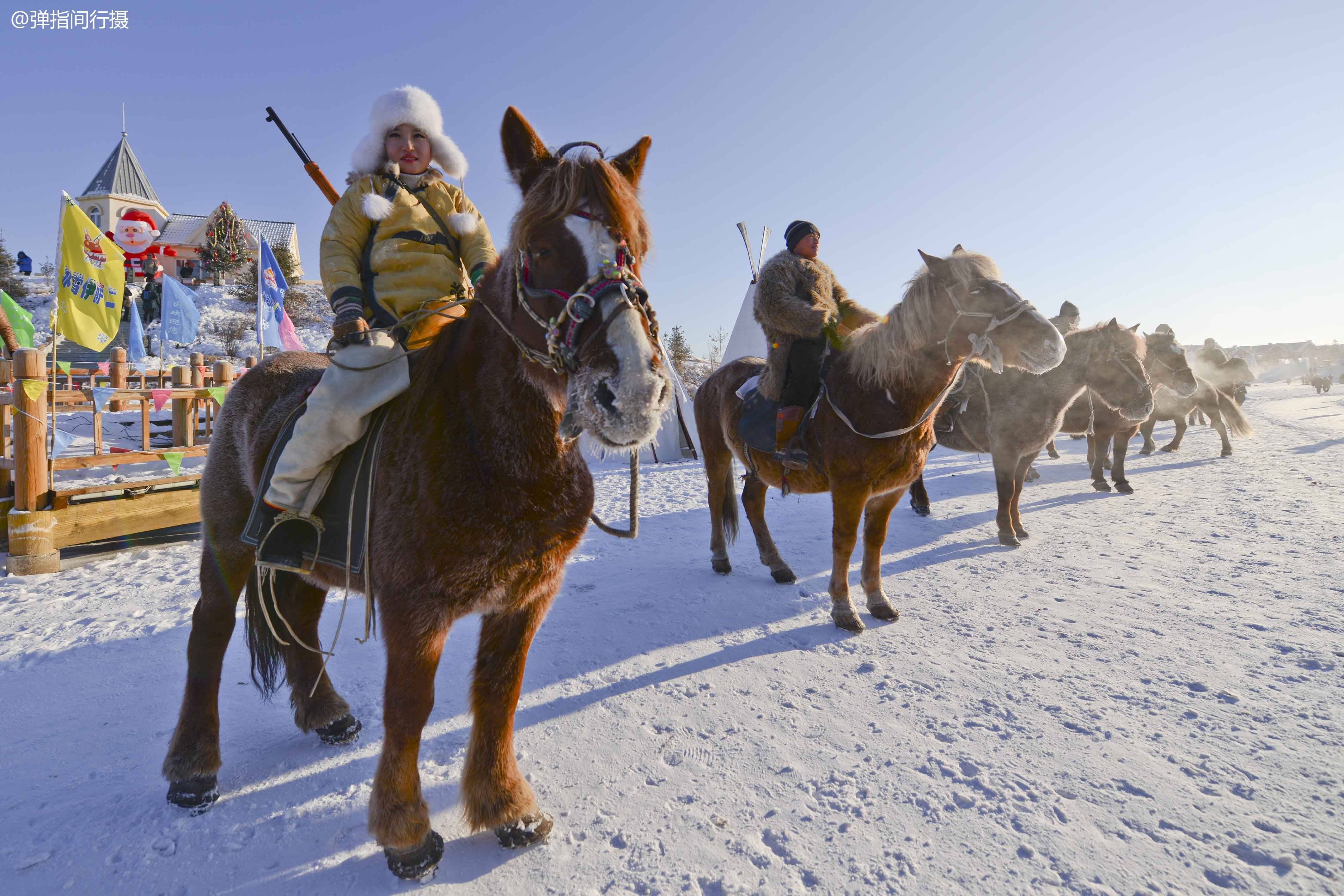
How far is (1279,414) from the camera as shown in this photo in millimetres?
22375

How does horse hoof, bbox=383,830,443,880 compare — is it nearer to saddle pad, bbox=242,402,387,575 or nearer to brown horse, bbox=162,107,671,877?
brown horse, bbox=162,107,671,877

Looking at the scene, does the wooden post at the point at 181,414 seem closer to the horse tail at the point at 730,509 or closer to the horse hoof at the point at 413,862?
the horse tail at the point at 730,509

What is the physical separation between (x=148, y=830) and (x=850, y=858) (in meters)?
2.77

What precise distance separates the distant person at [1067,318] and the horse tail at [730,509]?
6159mm

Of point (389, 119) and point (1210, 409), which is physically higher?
point (389, 119)

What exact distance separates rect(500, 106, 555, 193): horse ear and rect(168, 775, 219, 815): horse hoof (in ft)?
9.29

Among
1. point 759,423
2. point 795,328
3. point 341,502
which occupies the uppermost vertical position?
point 795,328

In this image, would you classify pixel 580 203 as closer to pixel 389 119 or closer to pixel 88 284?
pixel 389 119

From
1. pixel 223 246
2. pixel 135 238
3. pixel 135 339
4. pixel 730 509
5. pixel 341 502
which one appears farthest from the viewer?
pixel 223 246

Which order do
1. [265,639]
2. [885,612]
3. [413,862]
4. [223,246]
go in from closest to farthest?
1. [413,862]
2. [265,639]
3. [885,612]
4. [223,246]

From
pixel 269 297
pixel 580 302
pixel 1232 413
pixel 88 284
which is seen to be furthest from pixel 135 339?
pixel 1232 413

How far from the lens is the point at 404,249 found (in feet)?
8.44

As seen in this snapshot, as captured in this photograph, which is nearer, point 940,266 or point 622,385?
point 622,385

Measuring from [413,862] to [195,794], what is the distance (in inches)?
46.6
